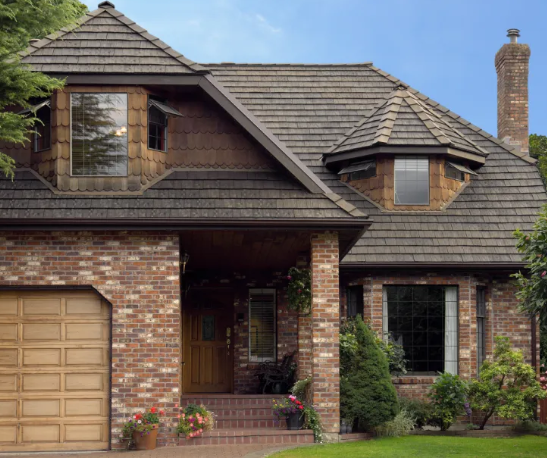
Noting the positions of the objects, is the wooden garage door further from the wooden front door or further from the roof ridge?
the roof ridge

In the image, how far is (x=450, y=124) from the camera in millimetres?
20203

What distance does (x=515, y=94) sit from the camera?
20688 mm

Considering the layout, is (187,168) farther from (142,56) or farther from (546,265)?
(546,265)

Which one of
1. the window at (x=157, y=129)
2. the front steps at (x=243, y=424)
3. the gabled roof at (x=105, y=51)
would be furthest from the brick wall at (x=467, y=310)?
the gabled roof at (x=105, y=51)

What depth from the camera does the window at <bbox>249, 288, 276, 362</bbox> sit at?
1745cm

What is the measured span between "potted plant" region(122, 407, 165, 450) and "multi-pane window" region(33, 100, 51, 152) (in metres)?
4.55

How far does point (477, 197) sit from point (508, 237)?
1371 mm

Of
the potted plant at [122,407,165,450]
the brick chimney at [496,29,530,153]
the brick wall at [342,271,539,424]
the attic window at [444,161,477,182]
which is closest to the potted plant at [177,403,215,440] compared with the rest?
the potted plant at [122,407,165,450]

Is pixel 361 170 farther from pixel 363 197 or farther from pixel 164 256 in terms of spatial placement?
pixel 164 256

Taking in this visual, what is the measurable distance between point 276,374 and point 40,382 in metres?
4.88

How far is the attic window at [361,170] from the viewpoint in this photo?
1828 centimetres

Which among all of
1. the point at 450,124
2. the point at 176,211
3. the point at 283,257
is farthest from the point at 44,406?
the point at 450,124

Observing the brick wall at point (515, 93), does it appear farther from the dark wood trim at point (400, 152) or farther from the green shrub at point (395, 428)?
the green shrub at point (395, 428)

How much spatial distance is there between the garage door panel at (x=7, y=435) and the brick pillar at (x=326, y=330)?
4570 millimetres
